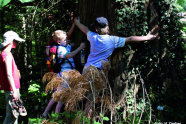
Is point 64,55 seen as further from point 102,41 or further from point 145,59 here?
point 145,59

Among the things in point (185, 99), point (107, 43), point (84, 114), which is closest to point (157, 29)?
point (107, 43)

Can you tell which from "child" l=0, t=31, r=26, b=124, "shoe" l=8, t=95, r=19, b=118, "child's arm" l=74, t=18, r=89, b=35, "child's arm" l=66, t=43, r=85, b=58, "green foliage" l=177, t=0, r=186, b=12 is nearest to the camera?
"child" l=0, t=31, r=26, b=124

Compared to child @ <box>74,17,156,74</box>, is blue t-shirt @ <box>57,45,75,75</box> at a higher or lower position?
lower

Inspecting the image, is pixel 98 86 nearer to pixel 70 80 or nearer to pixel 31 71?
pixel 70 80

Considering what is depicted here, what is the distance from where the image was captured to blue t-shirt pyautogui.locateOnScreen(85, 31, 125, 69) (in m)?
4.30

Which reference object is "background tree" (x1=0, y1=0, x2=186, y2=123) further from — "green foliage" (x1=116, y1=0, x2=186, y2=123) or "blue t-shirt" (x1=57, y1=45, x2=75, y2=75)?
"blue t-shirt" (x1=57, y1=45, x2=75, y2=75)

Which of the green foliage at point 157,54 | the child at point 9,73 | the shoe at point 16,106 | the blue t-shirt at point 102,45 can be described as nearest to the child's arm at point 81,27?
the blue t-shirt at point 102,45

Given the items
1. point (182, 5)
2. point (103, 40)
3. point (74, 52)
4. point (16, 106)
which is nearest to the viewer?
point (16, 106)

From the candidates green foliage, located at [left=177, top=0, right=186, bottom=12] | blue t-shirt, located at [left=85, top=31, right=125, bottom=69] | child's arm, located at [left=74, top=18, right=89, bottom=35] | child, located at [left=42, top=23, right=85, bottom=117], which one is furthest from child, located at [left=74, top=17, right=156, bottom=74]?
green foliage, located at [left=177, top=0, right=186, bottom=12]

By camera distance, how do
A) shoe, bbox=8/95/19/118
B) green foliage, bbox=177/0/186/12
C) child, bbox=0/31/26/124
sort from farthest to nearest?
green foliage, bbox=177/0/186/12 → shoe, bbox=8/95/19/118 → child, bbox=0/31/26/124

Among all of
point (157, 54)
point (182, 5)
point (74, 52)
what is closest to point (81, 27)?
point (74, 52)

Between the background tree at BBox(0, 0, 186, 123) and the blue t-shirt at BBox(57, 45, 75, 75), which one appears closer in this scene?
the background tree at BBox(0, 0, 186, 123)

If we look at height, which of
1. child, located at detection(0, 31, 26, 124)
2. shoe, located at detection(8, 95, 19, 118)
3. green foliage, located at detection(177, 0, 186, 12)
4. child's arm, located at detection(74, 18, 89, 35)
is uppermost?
green foliage, located at detection(177, 0, 186, 12)

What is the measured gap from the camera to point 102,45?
4.32m
